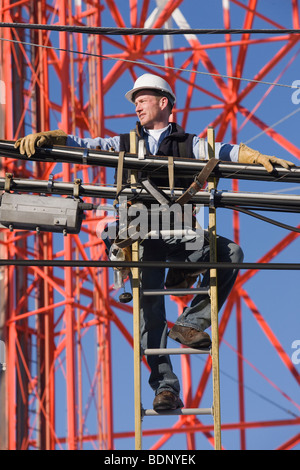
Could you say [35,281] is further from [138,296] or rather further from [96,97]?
[138,296]

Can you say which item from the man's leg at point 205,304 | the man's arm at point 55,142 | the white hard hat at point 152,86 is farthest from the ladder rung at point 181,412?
the white hard hat at point 152,86

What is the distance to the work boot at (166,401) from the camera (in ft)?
33.6

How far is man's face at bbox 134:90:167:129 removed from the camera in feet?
36.3

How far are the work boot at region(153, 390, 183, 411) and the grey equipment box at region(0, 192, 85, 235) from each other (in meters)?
1.58

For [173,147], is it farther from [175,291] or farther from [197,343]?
[197,343]

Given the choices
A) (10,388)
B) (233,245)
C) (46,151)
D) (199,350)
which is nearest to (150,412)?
(199,350)

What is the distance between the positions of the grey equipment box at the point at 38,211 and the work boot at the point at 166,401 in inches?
62.3

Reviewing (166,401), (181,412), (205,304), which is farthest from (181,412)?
(205,304)

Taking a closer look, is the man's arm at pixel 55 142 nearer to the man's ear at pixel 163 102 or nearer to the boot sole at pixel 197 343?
the man's ear at pixel 163 102

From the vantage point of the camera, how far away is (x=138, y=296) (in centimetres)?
1039

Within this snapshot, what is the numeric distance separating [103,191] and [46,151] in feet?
1.98

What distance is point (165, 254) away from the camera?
35.6 feet

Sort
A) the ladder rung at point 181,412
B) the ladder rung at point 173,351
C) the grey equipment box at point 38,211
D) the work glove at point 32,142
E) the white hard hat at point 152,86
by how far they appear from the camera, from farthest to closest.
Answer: the white hard hat at point 152,86 → the work glove at point 32,142 → the grey equipment box at point 38,211 → the ladder rung at point 173,351 → the ladder rung at point 181,412

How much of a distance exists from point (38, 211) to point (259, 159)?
76.2 inches
